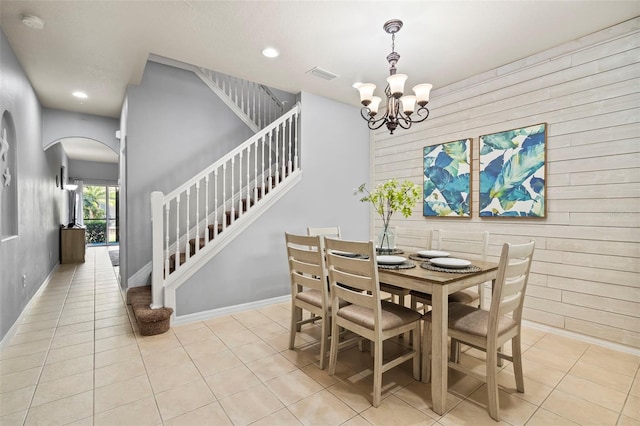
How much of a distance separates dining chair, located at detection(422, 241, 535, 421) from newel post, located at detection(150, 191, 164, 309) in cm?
255

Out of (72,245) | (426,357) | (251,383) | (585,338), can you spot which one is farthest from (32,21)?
(72,245)

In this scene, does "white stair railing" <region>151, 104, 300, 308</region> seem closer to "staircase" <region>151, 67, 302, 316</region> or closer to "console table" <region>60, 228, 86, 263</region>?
"staircase" <region>151, 67, 302, 316</region>

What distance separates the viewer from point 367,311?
2.15 meters

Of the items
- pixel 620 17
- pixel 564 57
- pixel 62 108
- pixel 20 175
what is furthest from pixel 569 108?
pixel 62 108

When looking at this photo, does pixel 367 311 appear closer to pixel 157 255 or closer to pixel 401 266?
pixel 401 266

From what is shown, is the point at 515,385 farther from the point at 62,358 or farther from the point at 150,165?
the point at 150,165

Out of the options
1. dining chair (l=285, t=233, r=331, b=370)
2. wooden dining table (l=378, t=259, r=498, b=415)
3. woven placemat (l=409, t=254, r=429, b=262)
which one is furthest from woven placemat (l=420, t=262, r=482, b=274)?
dining chair (l=285, t=233, r=331, b=370)

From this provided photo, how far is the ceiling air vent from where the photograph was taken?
364cm

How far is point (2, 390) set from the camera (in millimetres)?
2045

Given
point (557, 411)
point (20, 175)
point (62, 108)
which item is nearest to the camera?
point (557, 411)

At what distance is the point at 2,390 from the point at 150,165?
2.77 metres

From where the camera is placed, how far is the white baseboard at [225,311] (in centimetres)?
325

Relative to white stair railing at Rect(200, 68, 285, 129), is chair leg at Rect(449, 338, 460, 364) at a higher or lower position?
lower

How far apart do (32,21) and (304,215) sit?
3273 millimetres
